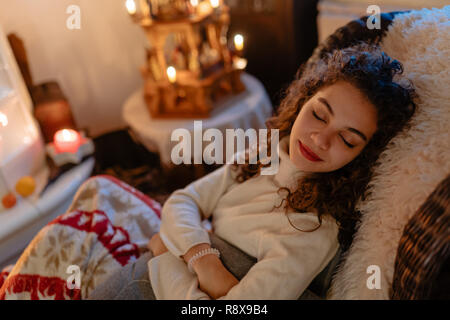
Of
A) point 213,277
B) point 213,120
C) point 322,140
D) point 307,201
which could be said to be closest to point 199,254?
point 213,277

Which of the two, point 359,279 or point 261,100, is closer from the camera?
point 359,279

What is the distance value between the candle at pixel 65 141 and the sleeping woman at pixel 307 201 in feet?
2.82

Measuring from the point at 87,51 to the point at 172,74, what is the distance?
76 cm

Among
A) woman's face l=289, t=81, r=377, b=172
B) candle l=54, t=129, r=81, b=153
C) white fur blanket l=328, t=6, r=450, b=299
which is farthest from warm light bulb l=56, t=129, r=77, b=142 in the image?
white fur blanket l=328, t=6, r=450, b=299

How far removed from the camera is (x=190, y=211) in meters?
0.94

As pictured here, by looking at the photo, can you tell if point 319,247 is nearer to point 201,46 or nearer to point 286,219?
point 286,219

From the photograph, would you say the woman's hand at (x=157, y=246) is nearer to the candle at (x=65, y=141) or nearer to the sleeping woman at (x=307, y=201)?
the sleeping woman at (x=307, y=201)

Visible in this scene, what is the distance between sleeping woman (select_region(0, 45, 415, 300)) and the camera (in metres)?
0.73

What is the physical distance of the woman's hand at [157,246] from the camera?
93 cm
